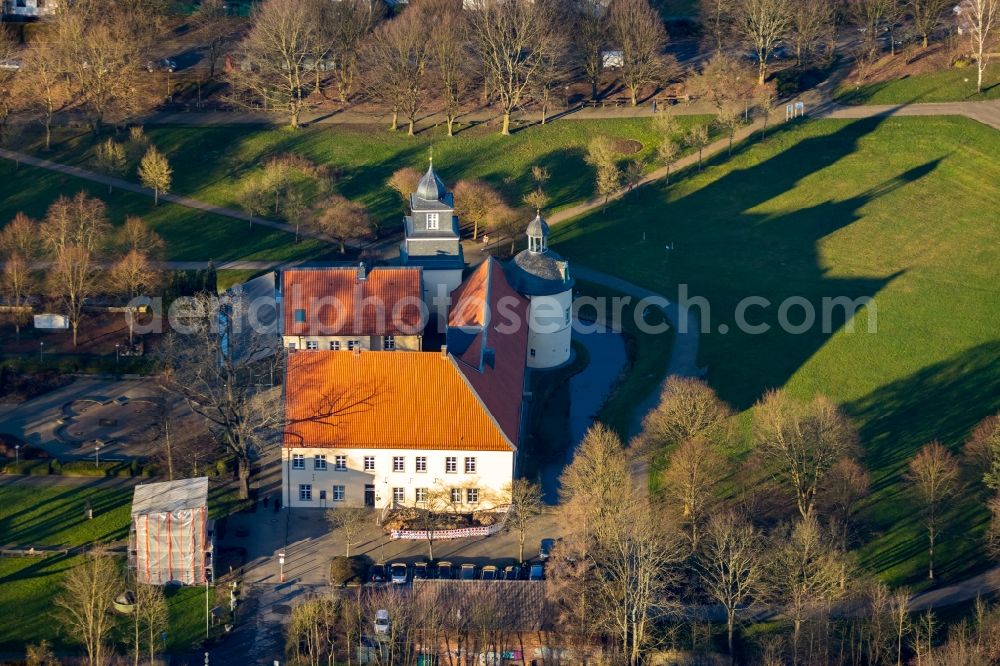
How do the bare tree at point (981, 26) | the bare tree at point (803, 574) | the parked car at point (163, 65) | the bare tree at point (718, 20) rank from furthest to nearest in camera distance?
the bare tree at point (718, 20) → the bare tree at point (981, 26) → the parked car at point (163, 65) → the bare tree at point (803, 574)

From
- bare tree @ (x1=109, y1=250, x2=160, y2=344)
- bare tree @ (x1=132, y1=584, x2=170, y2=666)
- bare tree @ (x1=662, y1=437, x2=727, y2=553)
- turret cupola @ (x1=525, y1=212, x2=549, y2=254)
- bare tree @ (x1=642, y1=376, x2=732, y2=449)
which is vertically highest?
turret cupola @ (x1=525, y1=212, x2=549, y2=254)

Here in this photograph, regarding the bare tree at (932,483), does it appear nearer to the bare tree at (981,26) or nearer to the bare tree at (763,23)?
the bare tree at (763,23)

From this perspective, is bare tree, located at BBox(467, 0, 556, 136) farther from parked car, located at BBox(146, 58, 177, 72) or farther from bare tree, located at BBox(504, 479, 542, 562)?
bare tree, located at BBox(504, 479, 542, 562)

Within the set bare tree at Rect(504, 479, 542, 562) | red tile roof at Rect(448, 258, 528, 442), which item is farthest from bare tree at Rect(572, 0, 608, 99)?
bare tree at Rect(504, 479, 542, 562)

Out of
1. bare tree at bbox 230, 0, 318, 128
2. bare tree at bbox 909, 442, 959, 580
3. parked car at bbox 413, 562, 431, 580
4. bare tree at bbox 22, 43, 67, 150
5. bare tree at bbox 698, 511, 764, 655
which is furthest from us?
bare tree at bbox 230, 0, 318, 128

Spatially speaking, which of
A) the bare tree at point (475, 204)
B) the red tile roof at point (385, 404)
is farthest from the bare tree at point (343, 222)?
the red tile roof at point (385, 404)

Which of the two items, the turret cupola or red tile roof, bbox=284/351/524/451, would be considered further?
the turret cupola

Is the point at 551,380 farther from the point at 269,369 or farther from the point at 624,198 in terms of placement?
the point at 624,198
